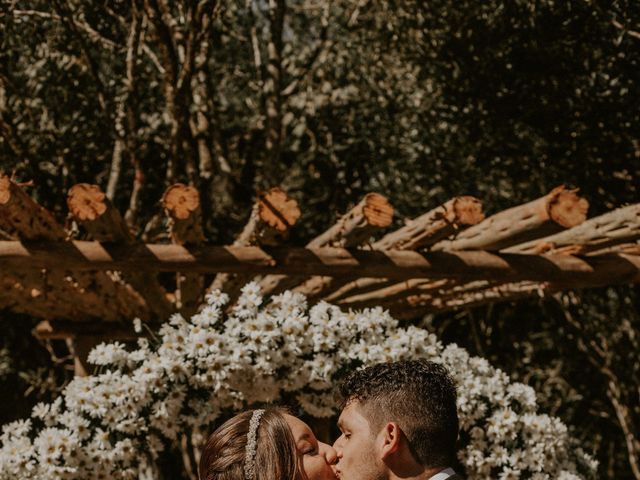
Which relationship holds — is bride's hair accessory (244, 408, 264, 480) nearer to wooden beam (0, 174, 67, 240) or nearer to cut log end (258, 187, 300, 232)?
cut log end (258, 187, 300, 232)

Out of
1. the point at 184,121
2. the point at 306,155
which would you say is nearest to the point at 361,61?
the point at 306,155

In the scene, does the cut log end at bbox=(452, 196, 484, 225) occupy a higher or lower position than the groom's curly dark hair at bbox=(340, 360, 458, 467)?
higher

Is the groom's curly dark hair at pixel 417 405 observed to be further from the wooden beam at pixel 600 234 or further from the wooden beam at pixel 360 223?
Answer: the wooden beam at pixel 600 234

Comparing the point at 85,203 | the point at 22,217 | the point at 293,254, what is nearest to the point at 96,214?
the point at 85,203

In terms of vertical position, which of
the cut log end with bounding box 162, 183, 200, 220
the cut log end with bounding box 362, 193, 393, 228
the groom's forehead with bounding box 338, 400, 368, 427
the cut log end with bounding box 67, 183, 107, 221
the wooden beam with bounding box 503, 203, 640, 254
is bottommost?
the groom's forehead with bounding box 338, 400, 368, 427

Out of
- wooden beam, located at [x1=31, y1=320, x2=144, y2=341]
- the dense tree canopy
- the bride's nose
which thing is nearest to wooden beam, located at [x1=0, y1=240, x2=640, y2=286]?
the bride's nose

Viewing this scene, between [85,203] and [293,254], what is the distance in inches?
46.4

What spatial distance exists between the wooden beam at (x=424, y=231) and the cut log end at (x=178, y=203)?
129cm

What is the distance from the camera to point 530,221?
4148 millimetres

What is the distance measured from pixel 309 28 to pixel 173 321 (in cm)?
607

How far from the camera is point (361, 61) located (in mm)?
8492

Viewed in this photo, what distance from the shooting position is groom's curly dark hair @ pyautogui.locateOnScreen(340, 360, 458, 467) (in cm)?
275

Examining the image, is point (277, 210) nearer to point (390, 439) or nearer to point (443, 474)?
point (390, 439)

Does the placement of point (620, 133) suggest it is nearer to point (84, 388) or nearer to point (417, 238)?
point (417, 238)
